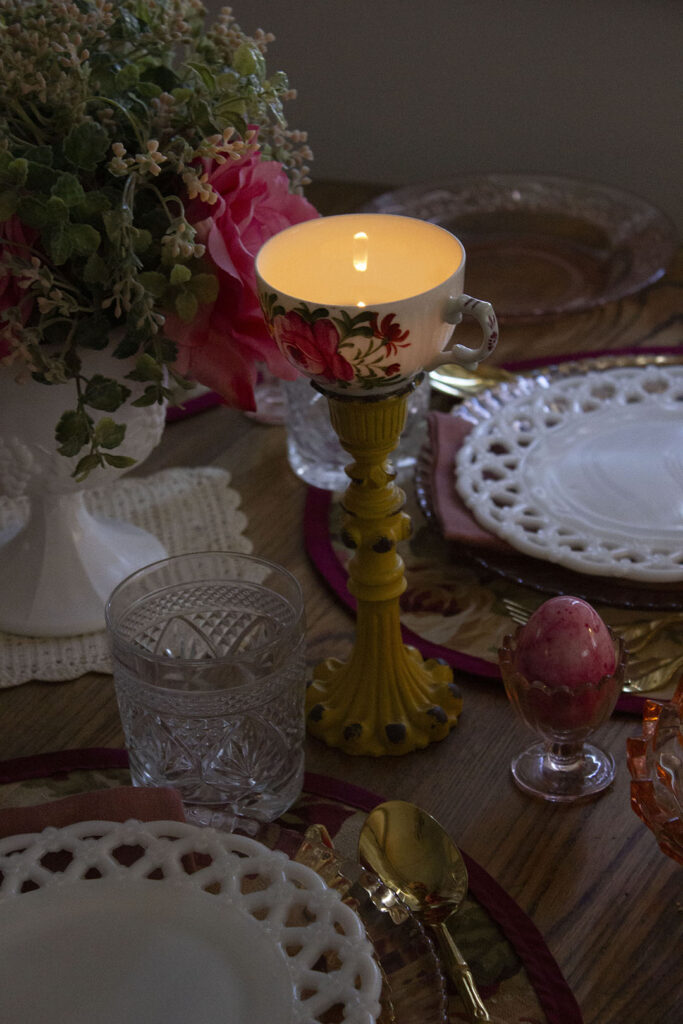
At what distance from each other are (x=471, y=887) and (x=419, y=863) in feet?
0.10

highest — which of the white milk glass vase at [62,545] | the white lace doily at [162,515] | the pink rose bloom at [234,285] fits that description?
the pink rose bloom at [234,285]

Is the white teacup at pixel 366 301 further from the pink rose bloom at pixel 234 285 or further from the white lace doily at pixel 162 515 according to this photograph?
the white lace doily at pixel 162 515

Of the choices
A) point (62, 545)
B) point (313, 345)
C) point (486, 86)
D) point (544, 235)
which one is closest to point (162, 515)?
point (62, 545)

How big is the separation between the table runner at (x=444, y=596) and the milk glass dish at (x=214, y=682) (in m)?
0.13

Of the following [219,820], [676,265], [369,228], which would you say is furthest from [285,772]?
[676,265]

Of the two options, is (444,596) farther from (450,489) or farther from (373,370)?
(373,370)

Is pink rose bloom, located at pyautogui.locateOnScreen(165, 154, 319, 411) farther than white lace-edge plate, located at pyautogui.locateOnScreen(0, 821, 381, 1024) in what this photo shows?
Yes

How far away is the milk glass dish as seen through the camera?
0.55 m

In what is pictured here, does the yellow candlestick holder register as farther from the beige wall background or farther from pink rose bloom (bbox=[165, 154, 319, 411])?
the beige wall background

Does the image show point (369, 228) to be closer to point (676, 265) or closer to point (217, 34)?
point (217, 34)

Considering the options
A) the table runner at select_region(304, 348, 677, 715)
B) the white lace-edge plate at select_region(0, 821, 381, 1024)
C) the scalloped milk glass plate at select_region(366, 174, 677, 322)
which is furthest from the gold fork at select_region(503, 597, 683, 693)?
the scalloped milk glass plate at select_region(366, 174, 677, 322)

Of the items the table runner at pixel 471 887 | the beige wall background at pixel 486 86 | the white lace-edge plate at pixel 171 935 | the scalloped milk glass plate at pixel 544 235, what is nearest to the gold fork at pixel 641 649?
the table runner at pixel 471 887

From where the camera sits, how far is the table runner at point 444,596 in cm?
69

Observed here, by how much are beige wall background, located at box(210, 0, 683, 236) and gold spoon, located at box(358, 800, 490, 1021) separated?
0.90m
